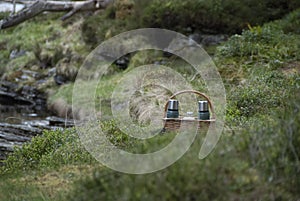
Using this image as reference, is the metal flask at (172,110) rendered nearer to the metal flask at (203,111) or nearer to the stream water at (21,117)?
the metal flask at (203,111)

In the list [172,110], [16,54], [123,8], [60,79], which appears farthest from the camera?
[16,54]

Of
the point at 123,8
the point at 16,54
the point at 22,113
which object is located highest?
the point at 123,8

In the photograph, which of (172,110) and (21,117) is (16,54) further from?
(172,110)

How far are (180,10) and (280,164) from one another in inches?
374

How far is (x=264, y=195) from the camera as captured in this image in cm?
320

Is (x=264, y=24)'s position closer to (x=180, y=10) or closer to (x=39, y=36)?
(x=180, y=10)

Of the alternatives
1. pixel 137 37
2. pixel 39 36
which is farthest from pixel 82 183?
pixel 39 36

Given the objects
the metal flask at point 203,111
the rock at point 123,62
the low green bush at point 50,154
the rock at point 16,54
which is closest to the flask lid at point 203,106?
the metal flask at point 203,111

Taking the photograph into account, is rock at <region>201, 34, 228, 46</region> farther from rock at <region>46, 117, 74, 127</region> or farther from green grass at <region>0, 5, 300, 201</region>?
rock at <region>46, 117, 74, 127</region>

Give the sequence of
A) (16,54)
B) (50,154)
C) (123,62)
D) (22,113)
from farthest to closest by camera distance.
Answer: (16,54) < (123,62) < (22,113) < (50,154)

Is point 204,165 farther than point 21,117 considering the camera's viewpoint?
No

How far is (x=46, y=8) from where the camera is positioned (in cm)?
1302

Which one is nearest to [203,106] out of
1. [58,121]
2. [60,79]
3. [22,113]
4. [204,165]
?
[204,165]

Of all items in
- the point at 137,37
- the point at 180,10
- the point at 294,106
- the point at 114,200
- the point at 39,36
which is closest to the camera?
the point at 114,200
